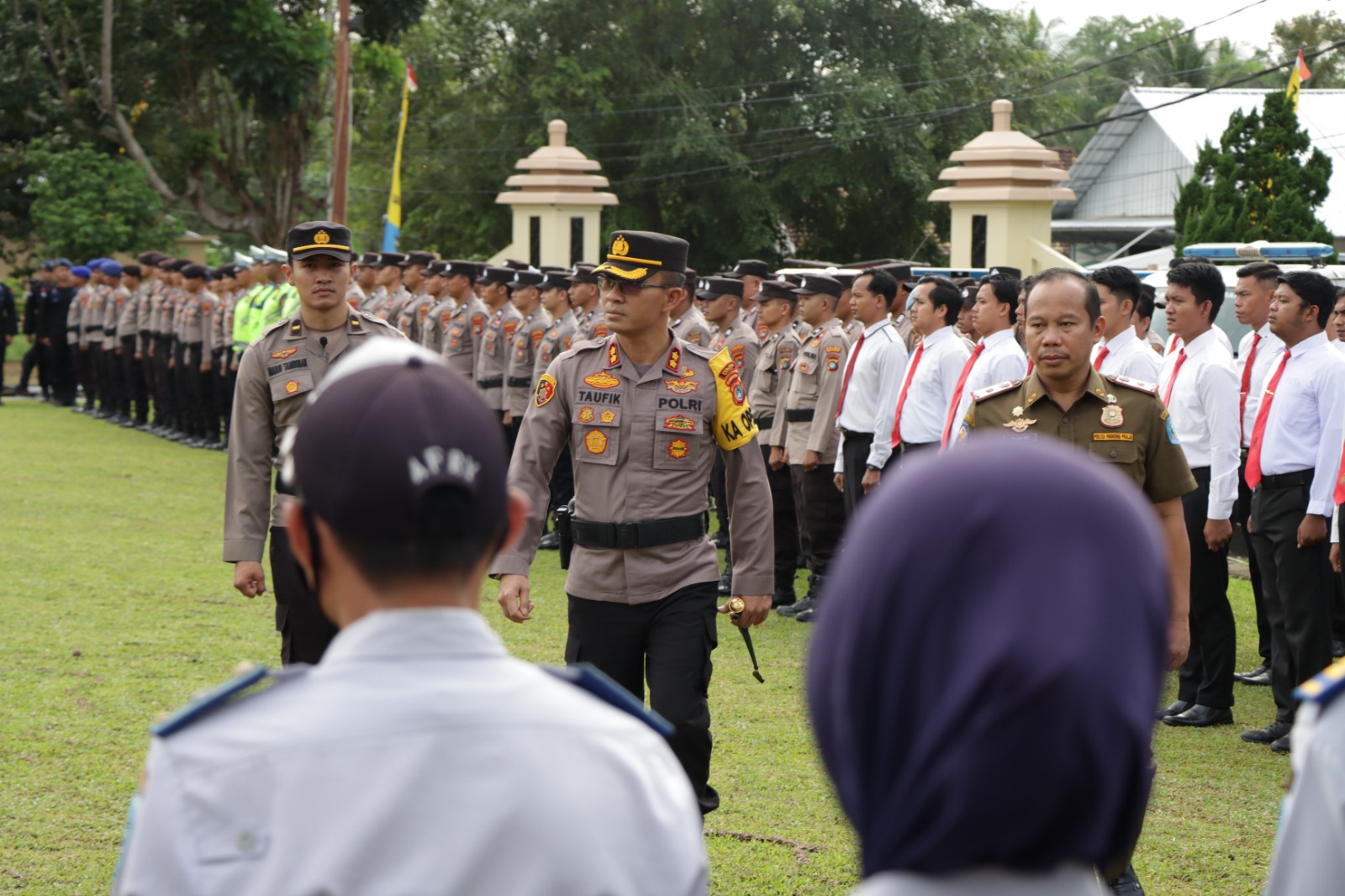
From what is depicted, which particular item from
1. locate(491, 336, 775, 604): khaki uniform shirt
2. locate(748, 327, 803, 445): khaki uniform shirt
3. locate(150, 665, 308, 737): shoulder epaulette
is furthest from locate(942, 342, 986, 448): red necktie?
locate(150, 665, 308, 737): shoulder epaulette

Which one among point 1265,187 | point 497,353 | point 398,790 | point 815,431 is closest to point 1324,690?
point 398,790

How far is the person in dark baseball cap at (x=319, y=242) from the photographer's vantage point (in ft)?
18.3

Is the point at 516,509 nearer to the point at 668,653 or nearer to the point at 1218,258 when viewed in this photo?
the point at 668,653

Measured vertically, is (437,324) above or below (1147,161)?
below

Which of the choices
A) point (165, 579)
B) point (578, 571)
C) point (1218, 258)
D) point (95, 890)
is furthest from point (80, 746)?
point (1218, 258)

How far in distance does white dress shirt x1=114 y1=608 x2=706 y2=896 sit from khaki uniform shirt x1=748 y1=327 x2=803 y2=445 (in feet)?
30.2

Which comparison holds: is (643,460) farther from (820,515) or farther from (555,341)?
(555,341)

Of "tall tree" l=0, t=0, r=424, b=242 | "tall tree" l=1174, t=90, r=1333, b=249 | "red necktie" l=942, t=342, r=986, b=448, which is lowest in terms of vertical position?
"red necktie" l=942, t=342, r=986, b=448

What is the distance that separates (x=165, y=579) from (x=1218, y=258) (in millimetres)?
8562

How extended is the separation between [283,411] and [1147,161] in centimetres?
3216

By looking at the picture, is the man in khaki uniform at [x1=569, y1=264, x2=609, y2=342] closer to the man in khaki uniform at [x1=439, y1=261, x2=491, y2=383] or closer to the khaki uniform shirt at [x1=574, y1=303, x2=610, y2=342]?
the khaki uniform shirt at [x1=574, y1=303, x2=610, y2=342]

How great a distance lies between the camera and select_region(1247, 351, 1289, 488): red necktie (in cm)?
691

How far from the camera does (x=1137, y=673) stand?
1340 millimetres

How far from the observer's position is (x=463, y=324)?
14.8 metres
